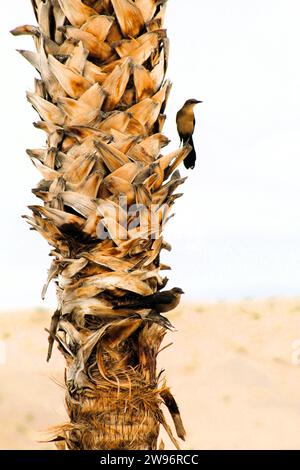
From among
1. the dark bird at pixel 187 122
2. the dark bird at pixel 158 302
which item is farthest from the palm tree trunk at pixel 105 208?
the dark bird at pixel 187 122

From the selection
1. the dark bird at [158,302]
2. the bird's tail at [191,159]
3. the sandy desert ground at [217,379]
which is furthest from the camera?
the sandy desert ground at [217,379]

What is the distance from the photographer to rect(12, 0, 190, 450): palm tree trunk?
6.37ft

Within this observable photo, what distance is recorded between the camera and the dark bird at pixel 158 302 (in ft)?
6.35

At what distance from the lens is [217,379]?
6.60 m

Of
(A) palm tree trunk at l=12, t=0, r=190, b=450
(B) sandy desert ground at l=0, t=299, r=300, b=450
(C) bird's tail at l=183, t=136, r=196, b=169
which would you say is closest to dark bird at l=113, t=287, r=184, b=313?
(A) palm tree trunk at l=12, t=0, r=190, b=450

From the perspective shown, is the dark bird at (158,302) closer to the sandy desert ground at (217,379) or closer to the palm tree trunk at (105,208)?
the palm tree trunk at (105,208)

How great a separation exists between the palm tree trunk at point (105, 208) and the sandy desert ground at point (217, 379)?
2.81m

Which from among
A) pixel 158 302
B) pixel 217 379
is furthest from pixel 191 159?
pixel 217 379

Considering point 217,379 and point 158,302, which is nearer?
point 158,302

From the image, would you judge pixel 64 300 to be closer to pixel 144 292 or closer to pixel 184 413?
pixel 144 292

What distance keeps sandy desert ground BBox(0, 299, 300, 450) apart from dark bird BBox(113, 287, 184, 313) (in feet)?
9.62

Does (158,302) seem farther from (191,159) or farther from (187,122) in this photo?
(187,122)

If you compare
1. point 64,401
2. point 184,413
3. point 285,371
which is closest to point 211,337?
→ point 285,371

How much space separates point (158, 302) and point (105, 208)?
32cm
